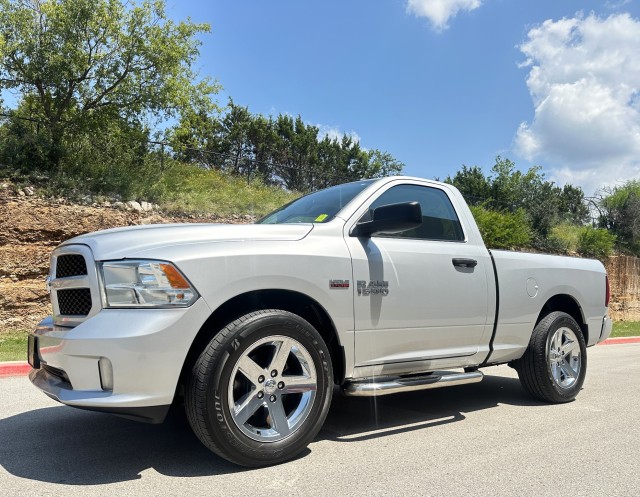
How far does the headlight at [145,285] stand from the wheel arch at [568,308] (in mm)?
3916

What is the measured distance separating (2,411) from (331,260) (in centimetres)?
339

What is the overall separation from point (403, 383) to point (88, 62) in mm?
13288

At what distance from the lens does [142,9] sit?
1449 centimetres

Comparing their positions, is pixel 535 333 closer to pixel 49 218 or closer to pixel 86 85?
pixel 49 218

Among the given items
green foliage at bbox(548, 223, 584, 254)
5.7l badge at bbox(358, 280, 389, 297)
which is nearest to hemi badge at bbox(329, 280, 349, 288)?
5.7l badge at bbox(358, 280, 389, 297)

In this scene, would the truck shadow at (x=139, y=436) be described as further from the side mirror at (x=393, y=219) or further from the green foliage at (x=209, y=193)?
the green foliage at (x=209, y=193)

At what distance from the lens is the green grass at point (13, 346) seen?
791 centimetres

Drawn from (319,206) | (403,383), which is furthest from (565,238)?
(403,383)

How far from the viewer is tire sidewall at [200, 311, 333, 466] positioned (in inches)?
120

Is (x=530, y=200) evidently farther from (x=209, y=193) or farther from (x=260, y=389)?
(x=260, y=389)

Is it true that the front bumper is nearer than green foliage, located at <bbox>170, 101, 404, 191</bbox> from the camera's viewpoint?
Yes

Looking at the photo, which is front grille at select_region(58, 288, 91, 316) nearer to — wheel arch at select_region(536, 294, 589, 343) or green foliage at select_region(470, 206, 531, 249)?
wheel arch at select_region(536, 294, 589, 343)

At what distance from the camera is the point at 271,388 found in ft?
10.9

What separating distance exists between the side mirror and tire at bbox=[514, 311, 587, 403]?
225 cm
